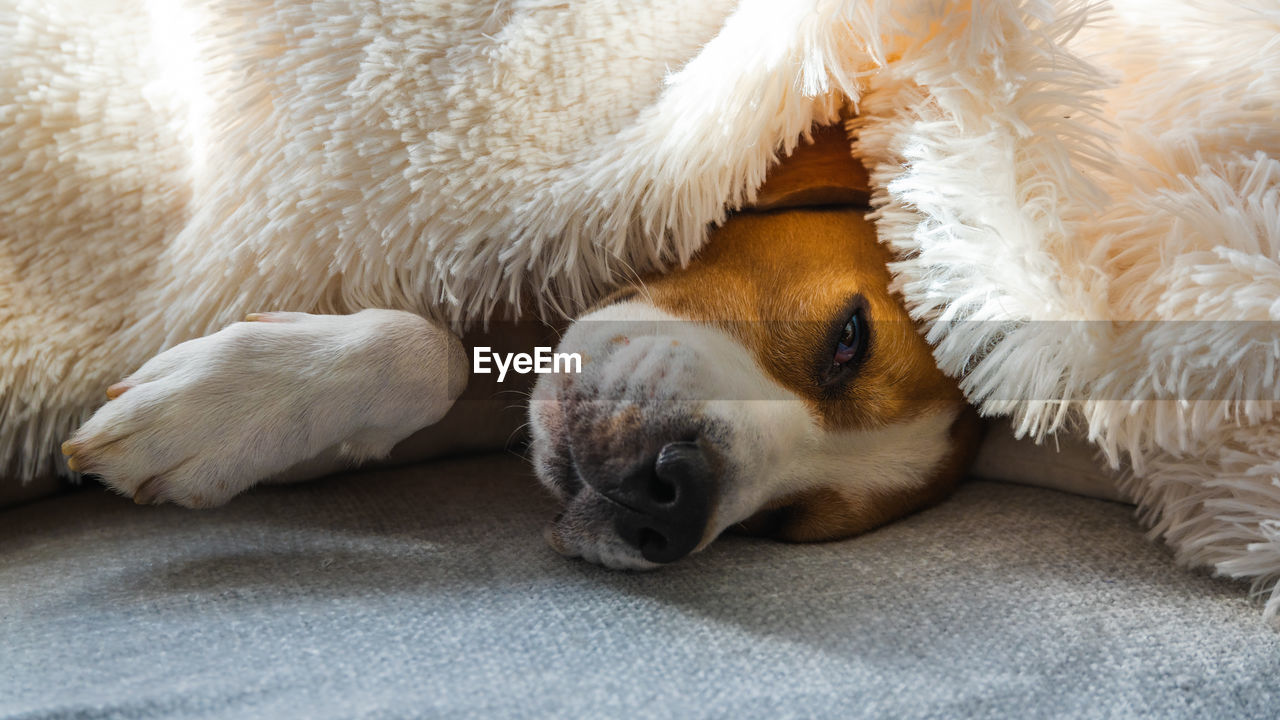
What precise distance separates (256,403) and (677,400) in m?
0.43

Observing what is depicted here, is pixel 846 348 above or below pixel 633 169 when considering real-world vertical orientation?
below

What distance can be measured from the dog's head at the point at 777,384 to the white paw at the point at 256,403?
0.56 ft

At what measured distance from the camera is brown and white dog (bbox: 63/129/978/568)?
Answer: 899 mm

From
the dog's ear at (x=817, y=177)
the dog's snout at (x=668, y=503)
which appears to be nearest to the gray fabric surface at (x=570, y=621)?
the dog's snout at (x=668, y=503)

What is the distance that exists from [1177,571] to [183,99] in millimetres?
1237

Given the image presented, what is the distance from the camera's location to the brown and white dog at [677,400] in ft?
2.95

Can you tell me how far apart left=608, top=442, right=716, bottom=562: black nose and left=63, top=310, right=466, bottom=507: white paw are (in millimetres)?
284

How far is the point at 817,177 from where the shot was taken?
109 centimetres

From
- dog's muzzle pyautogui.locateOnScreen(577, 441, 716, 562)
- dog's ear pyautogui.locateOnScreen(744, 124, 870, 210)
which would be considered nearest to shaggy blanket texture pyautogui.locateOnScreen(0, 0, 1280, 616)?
dog's ear pyautogui.locateOnScreen(744, 124, 870, 210)

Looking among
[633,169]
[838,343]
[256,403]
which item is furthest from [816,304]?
[256,403]

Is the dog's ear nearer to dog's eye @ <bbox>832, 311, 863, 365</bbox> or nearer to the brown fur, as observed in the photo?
the brown fur

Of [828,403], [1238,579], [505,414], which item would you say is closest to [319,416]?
[505,414]

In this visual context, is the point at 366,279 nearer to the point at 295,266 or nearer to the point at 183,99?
the point at 295,266

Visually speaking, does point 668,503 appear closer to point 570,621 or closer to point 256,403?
point 570,621
